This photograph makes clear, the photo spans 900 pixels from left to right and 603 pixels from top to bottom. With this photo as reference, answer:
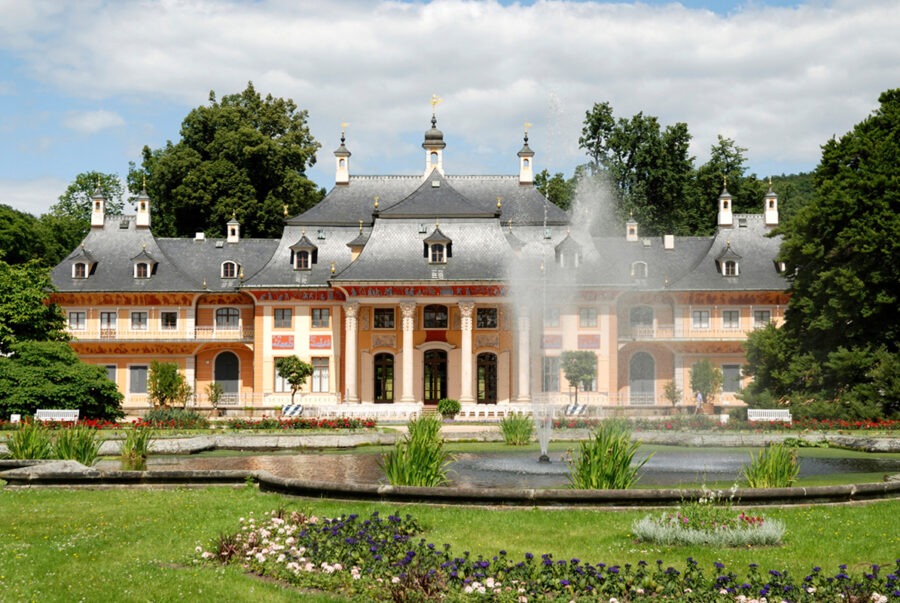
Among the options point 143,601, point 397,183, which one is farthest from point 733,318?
point 143,601

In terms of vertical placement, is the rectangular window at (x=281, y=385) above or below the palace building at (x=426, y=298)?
below

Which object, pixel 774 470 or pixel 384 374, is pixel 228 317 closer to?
pixel 384 374

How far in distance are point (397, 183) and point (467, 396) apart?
15.5m

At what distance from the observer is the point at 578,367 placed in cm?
4681

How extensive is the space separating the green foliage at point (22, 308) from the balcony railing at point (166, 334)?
486 inches

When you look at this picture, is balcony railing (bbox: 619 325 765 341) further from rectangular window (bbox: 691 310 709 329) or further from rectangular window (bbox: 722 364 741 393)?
rectangular window (bbox: 722 364 741 393)

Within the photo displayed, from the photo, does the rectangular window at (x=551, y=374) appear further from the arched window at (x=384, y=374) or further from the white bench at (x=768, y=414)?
the white bench at (x=768, y=414)

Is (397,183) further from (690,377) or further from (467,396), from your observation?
(690,377)

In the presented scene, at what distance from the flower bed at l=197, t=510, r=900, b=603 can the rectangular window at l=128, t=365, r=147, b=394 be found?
43.3 metres

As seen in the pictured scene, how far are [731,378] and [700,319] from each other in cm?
344

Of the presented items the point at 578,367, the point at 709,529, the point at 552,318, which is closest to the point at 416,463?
the point at 709,529

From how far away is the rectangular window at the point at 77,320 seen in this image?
52.2 meters

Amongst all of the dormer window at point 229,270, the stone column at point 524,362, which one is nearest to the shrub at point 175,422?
the stone column at point 524,362

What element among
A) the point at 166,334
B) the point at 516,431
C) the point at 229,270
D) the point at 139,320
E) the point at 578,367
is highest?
the point at 229,270
